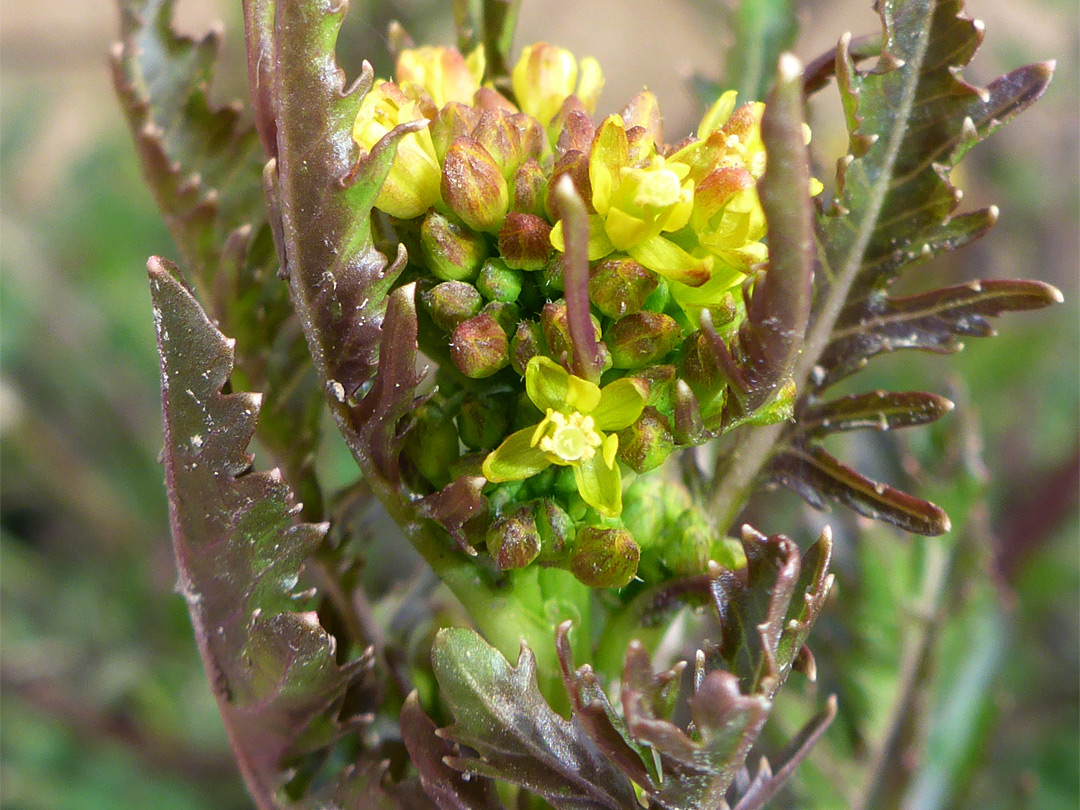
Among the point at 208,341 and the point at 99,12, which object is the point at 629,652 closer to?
the point at 208,341

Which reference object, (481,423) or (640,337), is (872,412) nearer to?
(640,337)

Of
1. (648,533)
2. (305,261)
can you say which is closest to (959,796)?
(648,533)

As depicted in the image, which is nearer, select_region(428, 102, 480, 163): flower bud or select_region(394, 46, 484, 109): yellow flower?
select_region(428, 102, 480, 163): flower bud

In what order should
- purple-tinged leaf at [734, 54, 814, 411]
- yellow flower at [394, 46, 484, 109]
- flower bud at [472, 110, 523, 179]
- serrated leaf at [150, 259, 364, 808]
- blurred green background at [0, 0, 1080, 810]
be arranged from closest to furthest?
purple-tinged leaf at [734, 54, 814, 411] < serrated leaf at [150, 259, 364, 808] < flower bud at [472, 110, 523, 179] < yellow flower at [394, 46, 484, 109] < blurred green background at [0, 0, 1080, 810]

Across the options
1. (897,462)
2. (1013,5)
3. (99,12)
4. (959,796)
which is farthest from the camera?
(99,12)

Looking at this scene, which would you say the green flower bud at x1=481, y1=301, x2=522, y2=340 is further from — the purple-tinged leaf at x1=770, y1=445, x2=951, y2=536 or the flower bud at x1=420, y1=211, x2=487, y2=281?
the purple-tinged leaf at x1=770, y1=445, x2=951, y2=536

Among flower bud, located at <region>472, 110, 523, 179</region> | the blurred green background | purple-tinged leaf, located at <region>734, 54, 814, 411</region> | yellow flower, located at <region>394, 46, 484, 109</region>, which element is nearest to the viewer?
purple-tinged leaf, located at <region>734, 54, 814, 411</region>

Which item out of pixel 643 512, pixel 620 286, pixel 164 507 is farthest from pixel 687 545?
pixel 164 507

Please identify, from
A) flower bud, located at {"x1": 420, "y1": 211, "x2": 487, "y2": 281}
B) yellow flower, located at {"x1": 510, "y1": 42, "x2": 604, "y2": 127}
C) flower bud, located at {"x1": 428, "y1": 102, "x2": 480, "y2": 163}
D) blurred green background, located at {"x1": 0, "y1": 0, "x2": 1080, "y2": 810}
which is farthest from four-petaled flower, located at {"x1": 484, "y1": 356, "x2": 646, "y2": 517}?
blurred green background, located at {"x1": 0, "y1": 0, "x2": 1080, "y2": 810}
